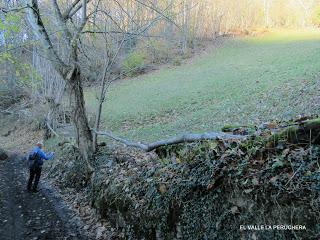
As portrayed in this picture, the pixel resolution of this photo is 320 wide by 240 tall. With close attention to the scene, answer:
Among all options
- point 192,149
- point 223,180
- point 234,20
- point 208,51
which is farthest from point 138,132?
point 234,20

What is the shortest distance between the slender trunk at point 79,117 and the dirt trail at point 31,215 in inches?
68.1

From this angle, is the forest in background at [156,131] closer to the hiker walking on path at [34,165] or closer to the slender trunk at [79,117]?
the slender trunk at [79,117]

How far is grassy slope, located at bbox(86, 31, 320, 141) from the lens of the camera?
575 inches

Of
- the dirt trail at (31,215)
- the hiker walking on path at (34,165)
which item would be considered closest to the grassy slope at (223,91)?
the hiker walking on path at (34,165)

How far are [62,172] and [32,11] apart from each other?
5435 millimetres

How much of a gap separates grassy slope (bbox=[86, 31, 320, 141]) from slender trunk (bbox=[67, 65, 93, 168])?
445 centimetres

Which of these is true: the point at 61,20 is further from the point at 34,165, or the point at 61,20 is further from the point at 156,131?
the point at 156,131

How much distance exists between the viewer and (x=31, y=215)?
25.0ft

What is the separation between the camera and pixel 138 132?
1659 cm

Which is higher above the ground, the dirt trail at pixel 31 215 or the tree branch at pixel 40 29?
the tree branch at pixel 40 29

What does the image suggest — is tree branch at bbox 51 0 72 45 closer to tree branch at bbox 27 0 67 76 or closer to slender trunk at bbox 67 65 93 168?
tree branch at bbox 27 0 67 76

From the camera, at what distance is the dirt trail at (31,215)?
6538 mm

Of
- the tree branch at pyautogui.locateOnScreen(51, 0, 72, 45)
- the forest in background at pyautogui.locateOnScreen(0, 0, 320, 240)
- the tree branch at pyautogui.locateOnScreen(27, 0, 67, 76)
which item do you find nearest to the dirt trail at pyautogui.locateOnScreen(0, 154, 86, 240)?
the forest in background at pyautogui.locateOnScreen(0, 0, 320, 240)

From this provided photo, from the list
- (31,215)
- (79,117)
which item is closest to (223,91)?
(79,117)
